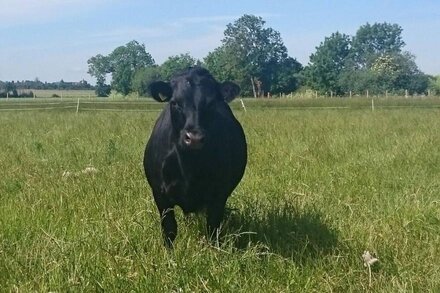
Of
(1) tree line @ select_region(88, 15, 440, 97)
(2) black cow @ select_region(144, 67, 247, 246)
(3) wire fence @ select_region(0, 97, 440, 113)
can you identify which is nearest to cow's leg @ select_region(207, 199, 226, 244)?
(2) black cow @ select_region(144, 67, 247, 246)

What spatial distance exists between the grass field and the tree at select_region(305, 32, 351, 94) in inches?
3482

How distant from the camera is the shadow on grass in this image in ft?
13.4

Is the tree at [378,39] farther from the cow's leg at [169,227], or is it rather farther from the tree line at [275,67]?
the cow's leg at [169,227]

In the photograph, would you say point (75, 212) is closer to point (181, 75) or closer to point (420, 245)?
point (181, 75)

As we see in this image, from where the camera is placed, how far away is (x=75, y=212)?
4.92 m

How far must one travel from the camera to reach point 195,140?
3.64m

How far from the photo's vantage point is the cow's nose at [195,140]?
364cm

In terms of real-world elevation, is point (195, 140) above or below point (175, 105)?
below

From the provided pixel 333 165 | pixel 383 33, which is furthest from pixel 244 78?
pixel 333 165

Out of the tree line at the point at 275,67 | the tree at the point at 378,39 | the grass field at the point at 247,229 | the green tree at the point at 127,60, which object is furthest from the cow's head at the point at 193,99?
the tree at the point at 378,39

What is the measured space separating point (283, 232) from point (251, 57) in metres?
93.2

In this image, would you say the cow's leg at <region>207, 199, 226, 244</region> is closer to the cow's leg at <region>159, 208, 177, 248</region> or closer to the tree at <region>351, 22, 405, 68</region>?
the cow's leg at <region>159, 208, 177, 248</region>

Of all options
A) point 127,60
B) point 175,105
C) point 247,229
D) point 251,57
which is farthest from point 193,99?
point 127,60

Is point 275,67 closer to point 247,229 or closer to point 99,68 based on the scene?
point 99,68
